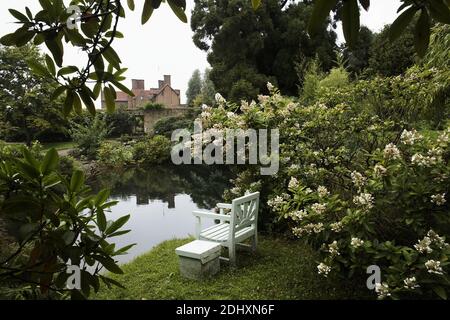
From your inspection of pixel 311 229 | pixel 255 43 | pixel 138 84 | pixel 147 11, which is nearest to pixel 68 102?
pixel 147 11

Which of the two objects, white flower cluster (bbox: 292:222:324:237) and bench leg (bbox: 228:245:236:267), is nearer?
white flower cluster (bbox: 292:222:324:237)

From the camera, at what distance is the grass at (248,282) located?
312cm

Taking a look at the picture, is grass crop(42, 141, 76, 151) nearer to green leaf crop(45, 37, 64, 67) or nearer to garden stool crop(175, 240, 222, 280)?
garden stool crop(175, 240, 222, 280)

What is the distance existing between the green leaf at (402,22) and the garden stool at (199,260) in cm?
301

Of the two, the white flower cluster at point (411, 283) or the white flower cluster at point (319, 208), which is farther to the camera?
the white flower cluster at point (319, 208)

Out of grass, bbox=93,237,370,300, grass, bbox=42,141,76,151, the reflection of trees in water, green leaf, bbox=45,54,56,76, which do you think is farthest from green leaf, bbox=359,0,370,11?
grass, bbox=42,141,76,151

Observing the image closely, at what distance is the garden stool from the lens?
343 cm

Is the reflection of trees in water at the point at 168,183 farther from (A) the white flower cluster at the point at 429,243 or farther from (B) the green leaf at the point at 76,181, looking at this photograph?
(B) the green leaf at the point at 76,181

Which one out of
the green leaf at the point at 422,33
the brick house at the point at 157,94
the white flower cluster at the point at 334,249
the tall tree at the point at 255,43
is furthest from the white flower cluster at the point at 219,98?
the brick house at the point at 157,94

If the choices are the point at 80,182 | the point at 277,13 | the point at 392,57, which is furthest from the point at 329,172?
the point at 277,13

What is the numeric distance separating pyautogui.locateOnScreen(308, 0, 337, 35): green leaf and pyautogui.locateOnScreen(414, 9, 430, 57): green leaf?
0.60 feet

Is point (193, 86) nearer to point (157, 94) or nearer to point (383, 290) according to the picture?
point (157, 94)

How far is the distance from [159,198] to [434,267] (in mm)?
6946

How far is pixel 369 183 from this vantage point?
2.73 meters
